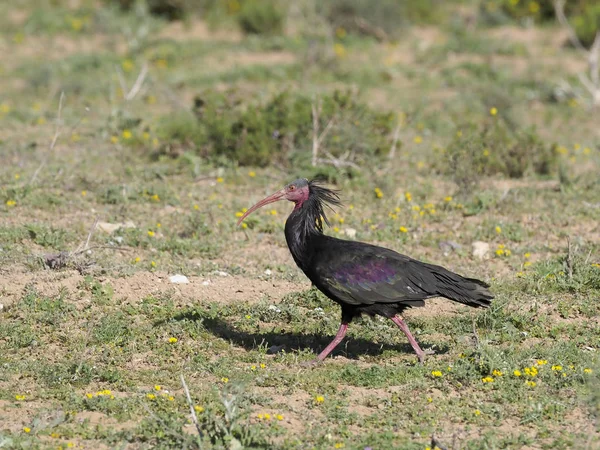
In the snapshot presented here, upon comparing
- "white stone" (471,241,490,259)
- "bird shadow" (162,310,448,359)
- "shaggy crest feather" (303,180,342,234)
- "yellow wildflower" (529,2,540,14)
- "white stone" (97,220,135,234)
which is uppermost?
"yellow wildflower" (529,2,540,14)

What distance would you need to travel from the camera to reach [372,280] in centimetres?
765

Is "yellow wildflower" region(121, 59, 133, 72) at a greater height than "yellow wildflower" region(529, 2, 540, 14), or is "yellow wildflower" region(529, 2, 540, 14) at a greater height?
"yellow wildflower" region(529, 2, 540, 14)

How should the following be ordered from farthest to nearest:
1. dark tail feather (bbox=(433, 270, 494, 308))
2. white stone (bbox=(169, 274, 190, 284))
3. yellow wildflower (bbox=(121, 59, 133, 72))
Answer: yellow wildflower (bbox=(121, 59, 133, 72)), white stone (bbox=(169, 274, 190, 284)), dark tail feather (bbox=(433, 270, 494, 308))

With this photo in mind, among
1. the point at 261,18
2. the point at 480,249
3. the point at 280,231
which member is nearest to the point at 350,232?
the point at 280,231

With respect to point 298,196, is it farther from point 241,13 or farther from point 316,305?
point 241,13

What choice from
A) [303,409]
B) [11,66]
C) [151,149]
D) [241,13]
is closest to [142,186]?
[151,149]

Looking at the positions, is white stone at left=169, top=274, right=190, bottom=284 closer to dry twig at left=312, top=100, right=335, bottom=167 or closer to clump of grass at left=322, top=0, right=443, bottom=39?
dry twig at left=312, top=100, right=335, bottom=167

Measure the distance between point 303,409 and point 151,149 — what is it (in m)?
7.34

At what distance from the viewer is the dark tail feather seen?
7.54m

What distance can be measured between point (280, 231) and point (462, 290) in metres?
3.63

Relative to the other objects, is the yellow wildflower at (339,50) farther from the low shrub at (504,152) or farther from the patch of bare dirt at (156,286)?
the patch of bare dirt at (156,286)

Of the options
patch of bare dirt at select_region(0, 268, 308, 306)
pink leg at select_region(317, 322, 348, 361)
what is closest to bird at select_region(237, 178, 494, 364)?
pink leg at select_region(317, 322, 348, 361)

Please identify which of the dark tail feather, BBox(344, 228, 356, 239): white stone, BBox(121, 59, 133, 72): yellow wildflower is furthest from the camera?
BBox(121, 59, 133, 72): yellow wildflower

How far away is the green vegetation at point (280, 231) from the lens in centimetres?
681
